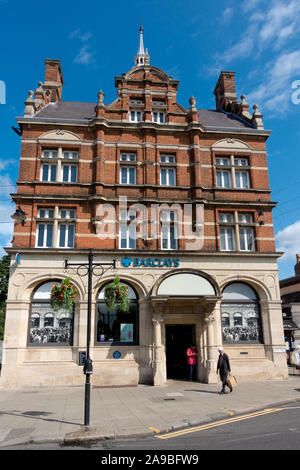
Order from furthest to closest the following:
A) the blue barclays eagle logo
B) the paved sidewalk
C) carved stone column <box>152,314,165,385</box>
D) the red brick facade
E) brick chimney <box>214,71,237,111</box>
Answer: brick chimney <box>214,71,237,111</box> < the red brick facade < the blue barclays eagle logo < carved stone column <box>152,314,165,385</box> < the paved sidewalk

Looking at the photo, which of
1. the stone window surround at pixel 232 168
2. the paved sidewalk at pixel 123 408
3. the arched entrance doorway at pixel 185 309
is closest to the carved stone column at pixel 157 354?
the arched entrance doorway at pixel 185 309

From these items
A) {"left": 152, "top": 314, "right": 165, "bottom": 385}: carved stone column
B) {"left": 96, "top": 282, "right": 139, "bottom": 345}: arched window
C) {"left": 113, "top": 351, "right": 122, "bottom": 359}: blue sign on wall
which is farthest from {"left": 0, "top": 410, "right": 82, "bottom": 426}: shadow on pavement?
{"left": 152, "top": 314, "right": 165, "bottom": 385}: carved stone column

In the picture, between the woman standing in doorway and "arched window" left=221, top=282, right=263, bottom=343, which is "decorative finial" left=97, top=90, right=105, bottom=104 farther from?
the woman standing in doorway

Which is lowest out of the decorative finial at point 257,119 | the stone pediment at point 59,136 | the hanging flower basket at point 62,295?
the hanging flower basket at point 62,295

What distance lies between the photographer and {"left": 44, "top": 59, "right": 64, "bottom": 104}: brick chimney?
23469mm

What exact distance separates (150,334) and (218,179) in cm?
993

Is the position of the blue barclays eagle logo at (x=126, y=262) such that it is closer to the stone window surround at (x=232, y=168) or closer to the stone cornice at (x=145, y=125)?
the stone window surround at (x=232, y=168)

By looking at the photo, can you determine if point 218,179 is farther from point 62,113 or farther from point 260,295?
point 62,113

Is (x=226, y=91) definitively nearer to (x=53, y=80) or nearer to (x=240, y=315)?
(x=53, y=80)

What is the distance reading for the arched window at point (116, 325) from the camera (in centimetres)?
1738

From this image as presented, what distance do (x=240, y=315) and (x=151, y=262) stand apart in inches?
225

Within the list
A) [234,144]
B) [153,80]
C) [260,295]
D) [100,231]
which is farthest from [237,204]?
[153,80]

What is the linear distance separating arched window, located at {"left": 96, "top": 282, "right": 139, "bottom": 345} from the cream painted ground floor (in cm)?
5

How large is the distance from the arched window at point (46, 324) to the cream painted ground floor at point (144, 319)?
49 millimetres
